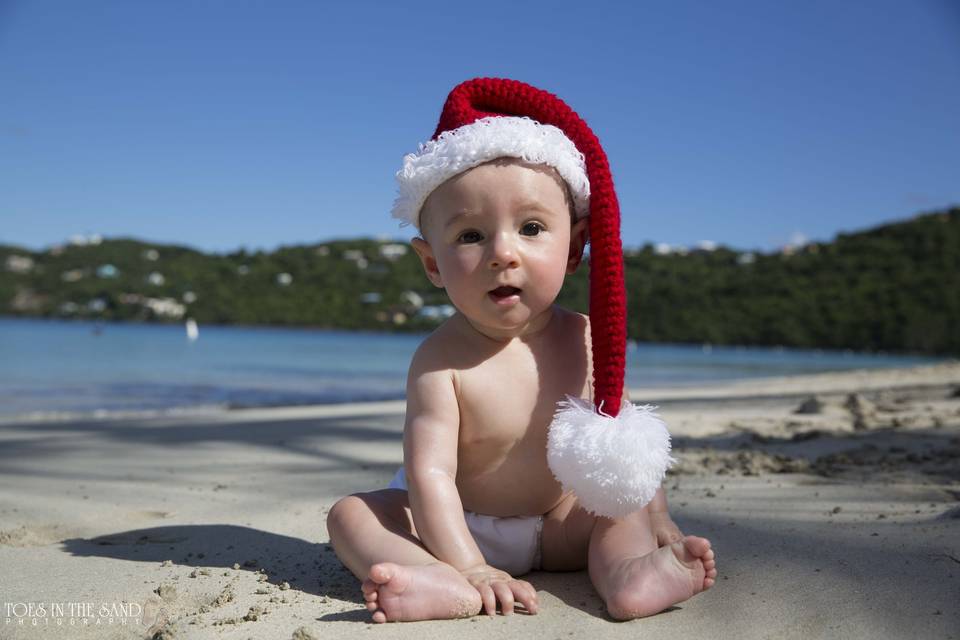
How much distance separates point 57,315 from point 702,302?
138ft

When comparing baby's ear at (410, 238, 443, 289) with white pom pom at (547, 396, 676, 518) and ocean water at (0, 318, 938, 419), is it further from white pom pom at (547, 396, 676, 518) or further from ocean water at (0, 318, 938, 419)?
ocean water at (0, 318, 938, 419)

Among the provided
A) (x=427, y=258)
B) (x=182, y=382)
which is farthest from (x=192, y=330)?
(x=427, y=258)

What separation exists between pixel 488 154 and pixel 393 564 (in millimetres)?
1055

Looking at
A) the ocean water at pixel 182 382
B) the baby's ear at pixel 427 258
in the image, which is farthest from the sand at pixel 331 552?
the ocean water at pixel 182 382

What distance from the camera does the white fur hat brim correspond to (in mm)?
1993

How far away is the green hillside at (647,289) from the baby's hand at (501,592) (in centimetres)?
2872

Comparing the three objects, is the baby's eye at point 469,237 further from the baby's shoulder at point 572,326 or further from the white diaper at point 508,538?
the white diaper at point 508,538

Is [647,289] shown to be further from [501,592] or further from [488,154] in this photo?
[501,592]

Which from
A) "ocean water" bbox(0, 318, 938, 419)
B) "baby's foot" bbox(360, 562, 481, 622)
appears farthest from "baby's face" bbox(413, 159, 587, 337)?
"ocean water" bbox(0, 318, 938, 419)

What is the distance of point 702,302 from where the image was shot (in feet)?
141

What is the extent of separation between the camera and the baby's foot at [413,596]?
1.72 m

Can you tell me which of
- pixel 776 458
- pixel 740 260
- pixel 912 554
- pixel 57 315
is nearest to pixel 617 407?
pixel 912 554

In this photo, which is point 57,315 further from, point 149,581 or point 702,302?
point 149,581

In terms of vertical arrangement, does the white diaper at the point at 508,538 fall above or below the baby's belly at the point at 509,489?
below
